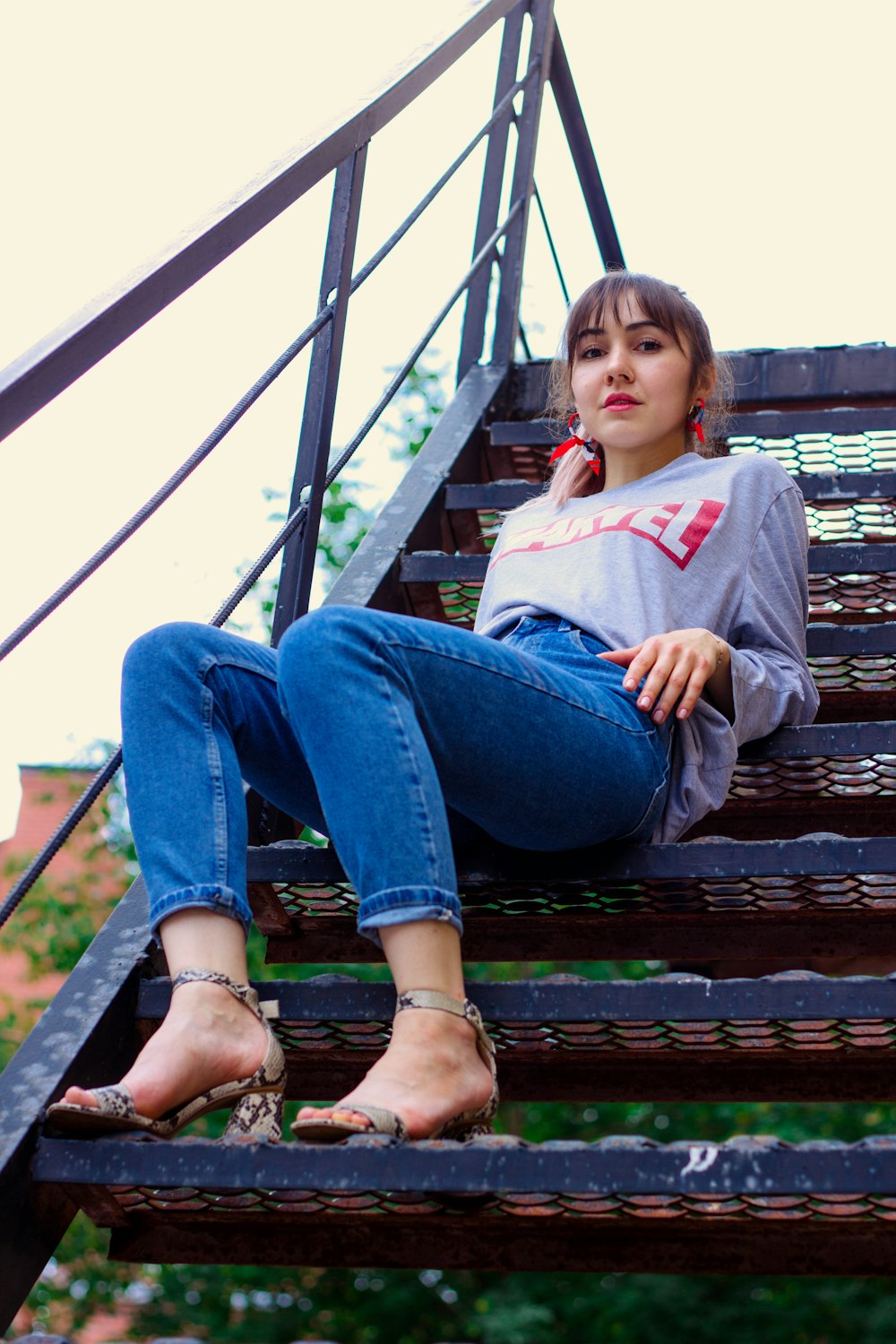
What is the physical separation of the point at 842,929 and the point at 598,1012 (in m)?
0.43

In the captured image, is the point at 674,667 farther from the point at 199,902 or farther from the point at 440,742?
the point at 199,902

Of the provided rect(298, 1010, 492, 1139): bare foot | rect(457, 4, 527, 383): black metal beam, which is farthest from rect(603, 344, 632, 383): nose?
rect(457, 4, 527, 383): black metal beam

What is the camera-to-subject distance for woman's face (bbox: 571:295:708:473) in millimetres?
2061

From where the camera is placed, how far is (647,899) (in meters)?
1.59

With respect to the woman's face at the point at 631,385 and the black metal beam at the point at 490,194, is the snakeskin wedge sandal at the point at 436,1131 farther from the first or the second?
the black metal beam at the point at 490,194

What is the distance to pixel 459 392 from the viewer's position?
130 inches

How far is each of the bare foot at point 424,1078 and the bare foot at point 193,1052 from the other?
12 cm

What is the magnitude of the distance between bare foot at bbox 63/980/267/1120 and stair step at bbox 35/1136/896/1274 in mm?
54

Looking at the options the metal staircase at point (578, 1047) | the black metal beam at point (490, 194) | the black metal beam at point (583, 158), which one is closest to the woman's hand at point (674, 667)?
the metal staircase at point (578, 1047)

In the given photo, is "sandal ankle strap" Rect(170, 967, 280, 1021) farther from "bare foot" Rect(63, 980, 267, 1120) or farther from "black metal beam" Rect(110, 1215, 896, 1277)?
"black metal beam" Rect(110, 1215, 896, 1277)

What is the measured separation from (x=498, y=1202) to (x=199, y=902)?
418 mm

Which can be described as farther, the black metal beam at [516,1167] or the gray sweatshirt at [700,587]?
the gray sweatshirt at [700,587]

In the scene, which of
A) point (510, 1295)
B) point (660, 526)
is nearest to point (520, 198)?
point (660, 526)

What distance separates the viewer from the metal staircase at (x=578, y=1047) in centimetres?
117
